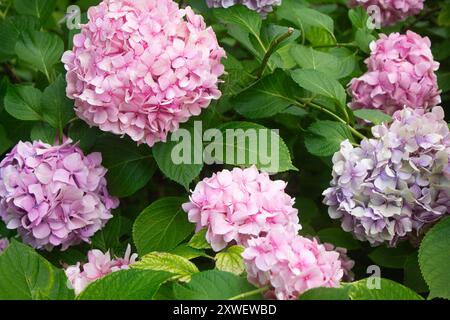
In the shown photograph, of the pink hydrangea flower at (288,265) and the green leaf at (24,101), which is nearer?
the pink hydrangea flower at (288,265)

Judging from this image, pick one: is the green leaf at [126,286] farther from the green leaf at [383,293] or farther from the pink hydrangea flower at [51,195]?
the pink hydrangea flower at [51,195]

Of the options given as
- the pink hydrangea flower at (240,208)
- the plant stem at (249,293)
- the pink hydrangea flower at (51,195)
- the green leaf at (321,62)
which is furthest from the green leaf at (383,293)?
the green leaf at (321,62)

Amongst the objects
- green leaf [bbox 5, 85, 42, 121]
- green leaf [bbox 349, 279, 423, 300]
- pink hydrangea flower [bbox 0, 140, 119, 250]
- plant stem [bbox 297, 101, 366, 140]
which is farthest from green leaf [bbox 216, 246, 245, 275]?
green leaf [bbox 5, 85, 42, 121]

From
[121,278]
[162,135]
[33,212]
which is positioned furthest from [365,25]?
[121,278]

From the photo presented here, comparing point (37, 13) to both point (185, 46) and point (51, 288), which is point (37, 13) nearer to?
point (185, 46)

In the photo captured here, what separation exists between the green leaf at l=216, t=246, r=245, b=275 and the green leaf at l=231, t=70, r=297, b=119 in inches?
16.4

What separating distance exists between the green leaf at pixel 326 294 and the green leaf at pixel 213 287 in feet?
0.36

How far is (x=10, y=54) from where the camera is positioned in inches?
70.5

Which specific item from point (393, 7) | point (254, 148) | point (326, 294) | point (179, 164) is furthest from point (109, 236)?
point (393, 7)

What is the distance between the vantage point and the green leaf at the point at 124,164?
1.52 m

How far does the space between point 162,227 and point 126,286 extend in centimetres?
46

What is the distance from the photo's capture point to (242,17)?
1.68 metres

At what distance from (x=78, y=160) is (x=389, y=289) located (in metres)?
0.68

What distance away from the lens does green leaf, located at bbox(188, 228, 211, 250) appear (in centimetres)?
130
